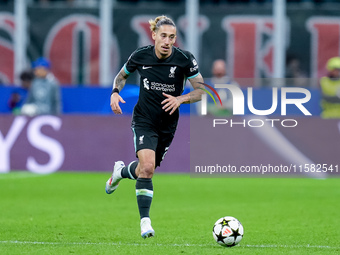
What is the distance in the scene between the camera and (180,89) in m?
8.36

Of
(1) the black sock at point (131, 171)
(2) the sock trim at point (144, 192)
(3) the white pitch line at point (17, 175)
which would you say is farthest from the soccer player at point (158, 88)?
(3) the white pitch line at point (17, 175)

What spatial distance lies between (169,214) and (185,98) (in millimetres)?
2573

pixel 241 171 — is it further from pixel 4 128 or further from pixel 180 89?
pixel 180 89

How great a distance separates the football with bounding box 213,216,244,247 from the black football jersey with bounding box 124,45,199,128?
149 centimetres

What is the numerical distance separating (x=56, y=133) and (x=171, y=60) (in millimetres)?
7588

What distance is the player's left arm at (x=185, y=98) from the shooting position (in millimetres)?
7984

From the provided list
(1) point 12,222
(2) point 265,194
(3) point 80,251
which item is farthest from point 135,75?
(3) point 80,251

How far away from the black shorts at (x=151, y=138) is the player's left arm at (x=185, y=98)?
0.27 meters

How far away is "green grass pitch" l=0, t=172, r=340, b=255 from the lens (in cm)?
743

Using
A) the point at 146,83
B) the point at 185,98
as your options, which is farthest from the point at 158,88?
Result: the point at 185,98

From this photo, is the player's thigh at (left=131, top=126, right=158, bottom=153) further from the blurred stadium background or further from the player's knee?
the blurred stadium background

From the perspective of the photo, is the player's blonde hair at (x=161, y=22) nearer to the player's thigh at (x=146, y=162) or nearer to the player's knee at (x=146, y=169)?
the player's thigh at (x=146, y=162)

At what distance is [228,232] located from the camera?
7328mm

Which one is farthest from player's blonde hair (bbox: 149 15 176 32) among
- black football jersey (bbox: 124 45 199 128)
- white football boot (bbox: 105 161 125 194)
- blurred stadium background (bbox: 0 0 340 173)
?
blurred stadium background (bbox: 0 0 340 173)
